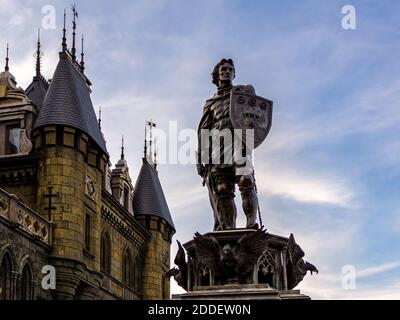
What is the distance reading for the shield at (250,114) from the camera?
10.2 m

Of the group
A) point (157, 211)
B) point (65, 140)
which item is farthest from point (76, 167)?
point (157, 211)

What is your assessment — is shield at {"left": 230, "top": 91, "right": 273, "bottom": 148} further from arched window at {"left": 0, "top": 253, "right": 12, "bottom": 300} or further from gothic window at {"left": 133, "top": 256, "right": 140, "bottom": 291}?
gothic window at {"left": 133, "top": 256, "right": 140, "bottom": 291}

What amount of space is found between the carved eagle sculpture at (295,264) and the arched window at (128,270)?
30.7 metres

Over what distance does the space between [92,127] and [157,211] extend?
478 inches

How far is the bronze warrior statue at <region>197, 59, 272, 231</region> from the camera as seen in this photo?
33.5ft

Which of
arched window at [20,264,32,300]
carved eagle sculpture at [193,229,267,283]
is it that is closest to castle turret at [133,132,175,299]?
arched window at [20,264,32,300]

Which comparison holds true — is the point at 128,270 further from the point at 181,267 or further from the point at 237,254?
the point at 237,254

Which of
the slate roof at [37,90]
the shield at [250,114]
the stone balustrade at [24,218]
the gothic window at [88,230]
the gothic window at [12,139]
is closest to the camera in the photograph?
the shield at [250,114]

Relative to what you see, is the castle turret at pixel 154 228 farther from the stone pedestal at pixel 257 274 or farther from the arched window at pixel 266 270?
the arched window at pixel 266 270

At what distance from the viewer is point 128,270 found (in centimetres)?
4178

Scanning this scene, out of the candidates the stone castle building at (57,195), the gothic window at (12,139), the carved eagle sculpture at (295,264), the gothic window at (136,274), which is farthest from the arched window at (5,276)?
the carved eagle sculpture at (295,264)

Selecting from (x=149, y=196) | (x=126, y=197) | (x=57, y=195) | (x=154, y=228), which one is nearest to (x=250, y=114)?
(x=57, y=195)

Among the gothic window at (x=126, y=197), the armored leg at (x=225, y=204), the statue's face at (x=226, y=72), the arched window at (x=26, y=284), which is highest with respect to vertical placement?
the gothic window at (x=126, y=197)
